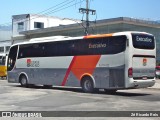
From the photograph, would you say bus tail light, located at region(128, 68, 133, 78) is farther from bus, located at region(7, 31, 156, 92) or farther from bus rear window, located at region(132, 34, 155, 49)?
bus rear window, located at region(132, 34, 155, 49)

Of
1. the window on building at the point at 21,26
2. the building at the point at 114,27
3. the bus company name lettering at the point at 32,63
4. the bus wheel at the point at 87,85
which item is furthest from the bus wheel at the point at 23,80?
the window on building at the point at 21,26

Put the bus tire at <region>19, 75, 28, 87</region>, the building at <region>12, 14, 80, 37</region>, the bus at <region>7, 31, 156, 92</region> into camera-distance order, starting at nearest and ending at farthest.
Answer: the bus at <region>7, 31, 156, 92</region> < the bus tire at <region>19, 75, 28, 87</region> < the building at <region>12, 14, 80, 37</region>

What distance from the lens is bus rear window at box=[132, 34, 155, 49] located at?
1967cm

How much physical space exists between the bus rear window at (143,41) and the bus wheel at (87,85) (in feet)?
11.8

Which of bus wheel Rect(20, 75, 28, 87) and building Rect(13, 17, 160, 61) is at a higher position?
building Rect(13, 17, 160, 61)

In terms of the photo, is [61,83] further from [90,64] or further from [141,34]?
[141,34]

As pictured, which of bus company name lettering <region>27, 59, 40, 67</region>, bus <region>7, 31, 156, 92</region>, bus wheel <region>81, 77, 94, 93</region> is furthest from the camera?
bus company name lettering <region>27, 59, 40, 67</region>

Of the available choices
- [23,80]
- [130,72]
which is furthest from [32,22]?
Answer: [130,72]

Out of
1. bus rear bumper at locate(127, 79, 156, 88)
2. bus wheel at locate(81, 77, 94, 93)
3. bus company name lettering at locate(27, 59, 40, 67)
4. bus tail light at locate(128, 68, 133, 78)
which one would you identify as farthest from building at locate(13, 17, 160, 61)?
bus tail light at locate(128, 68, 133, 78)

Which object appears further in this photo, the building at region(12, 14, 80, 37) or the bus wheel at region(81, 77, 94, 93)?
the building at region(12, 14, 80, 37)

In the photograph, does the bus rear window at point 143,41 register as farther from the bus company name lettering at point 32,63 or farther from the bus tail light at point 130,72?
the bus company name lettering at point 32,63

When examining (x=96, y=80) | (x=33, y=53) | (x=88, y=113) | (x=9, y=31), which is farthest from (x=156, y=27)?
(x=9, y=31)

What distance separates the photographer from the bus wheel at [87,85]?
2159cm

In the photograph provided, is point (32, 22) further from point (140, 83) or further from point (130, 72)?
point (130, 72)
